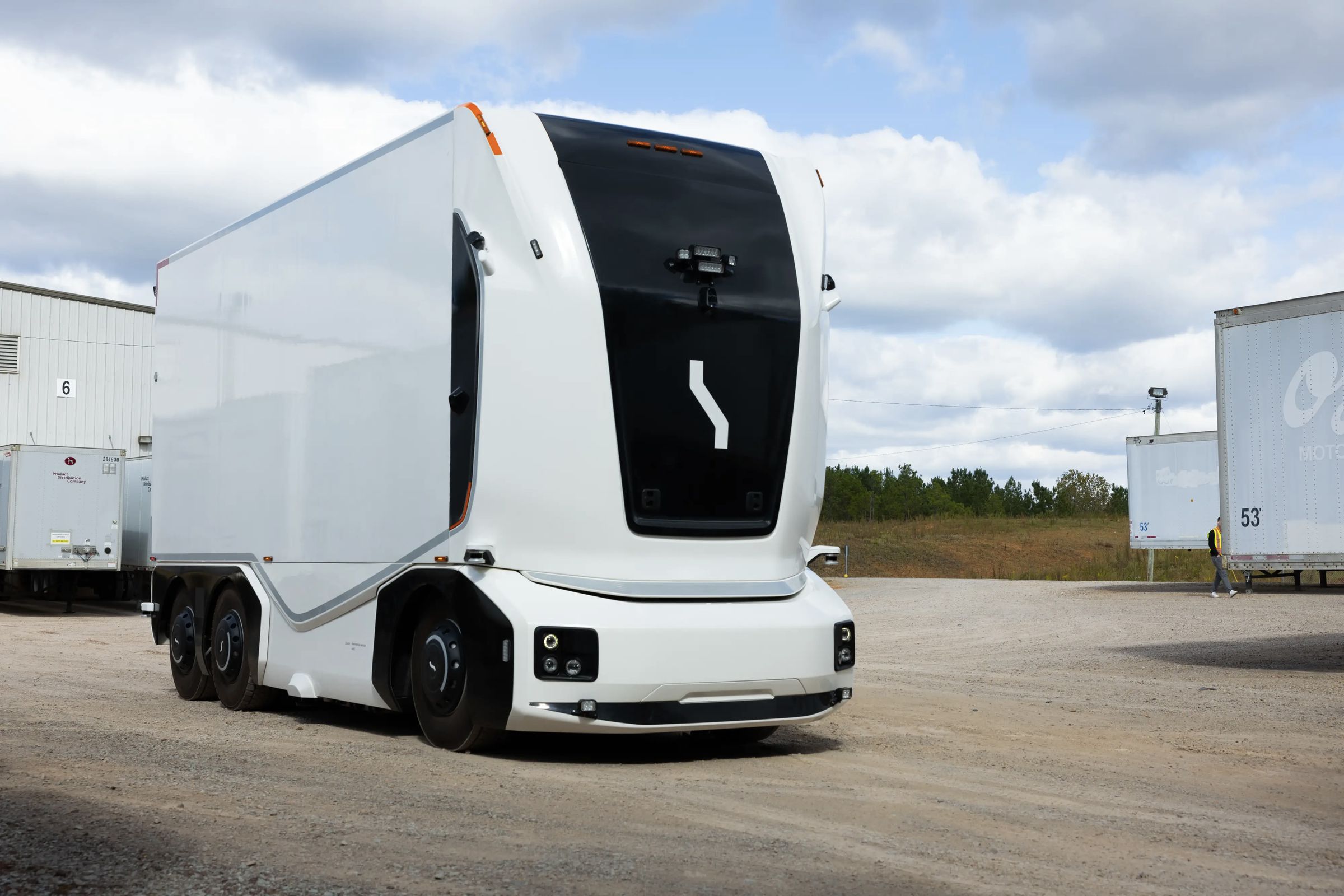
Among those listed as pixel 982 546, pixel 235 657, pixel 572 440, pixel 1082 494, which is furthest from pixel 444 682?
pixel 1082 494

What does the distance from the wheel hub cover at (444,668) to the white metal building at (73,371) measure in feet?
95.1

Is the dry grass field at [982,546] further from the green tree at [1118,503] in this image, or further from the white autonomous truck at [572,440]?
the white autonomous truck at [572,440]

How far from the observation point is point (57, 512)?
27.9m

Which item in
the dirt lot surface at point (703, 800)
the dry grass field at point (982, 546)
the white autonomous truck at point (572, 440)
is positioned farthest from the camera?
the dry grass field at point (982, 546)

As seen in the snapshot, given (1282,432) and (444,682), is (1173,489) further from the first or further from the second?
(444,682)

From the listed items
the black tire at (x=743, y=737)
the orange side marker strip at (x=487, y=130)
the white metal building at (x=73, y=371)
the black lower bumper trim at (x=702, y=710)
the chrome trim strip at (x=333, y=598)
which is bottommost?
the black tire at (x=743, y=737)

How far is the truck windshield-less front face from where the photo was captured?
27.5ft

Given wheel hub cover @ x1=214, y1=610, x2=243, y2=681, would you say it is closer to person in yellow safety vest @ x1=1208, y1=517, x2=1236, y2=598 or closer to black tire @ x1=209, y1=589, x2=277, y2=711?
black tire @ x1=209, y1=589, x2=277, y2=711

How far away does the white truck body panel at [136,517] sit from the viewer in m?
29.9

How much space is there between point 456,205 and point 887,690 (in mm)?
7305

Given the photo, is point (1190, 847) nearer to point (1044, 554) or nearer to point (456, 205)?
point (456, 205)

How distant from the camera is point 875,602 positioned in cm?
3175

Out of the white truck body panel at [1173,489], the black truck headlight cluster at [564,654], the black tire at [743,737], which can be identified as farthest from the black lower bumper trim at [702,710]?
the white truck body panel at [1173,489]

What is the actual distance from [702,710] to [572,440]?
1.78 metres
